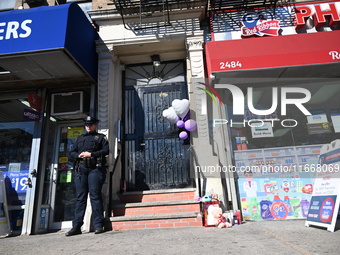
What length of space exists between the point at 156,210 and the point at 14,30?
426 cm

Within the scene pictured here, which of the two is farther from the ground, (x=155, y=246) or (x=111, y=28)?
(x=111, y=28)

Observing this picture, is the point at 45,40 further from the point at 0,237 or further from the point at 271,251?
the point at 271,251

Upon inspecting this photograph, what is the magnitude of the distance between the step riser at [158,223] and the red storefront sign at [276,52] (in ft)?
9.68

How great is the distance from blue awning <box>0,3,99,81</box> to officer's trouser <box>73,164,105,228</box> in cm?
207

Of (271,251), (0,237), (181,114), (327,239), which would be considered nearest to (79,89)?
(181,114)

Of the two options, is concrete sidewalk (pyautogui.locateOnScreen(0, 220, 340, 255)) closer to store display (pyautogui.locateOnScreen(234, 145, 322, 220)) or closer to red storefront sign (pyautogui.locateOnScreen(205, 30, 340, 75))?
store display (pyautogui.locateOnScreen(234, 145, 322, 220))

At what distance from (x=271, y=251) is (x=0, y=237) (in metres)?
4.87

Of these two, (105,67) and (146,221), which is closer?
(146,221)

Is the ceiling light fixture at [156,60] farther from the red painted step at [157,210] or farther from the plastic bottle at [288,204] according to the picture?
the plastic bottle at [288,204]

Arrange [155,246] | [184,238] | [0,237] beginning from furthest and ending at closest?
[0,237]
[184,238]
[155,246]

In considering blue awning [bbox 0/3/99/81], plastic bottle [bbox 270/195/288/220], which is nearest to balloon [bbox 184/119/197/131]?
plastic bottle [bbox 270/195/288/220]

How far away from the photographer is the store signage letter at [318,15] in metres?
5.17

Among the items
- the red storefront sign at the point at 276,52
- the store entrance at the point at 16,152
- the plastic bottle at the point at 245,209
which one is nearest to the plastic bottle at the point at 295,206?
the plastic bottle at the point at 245,209

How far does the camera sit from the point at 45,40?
3986 millimetres
